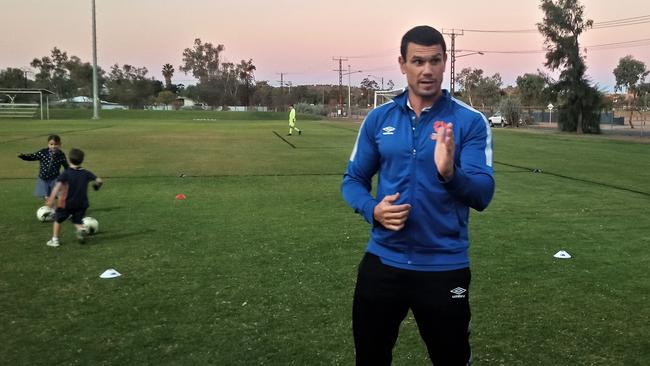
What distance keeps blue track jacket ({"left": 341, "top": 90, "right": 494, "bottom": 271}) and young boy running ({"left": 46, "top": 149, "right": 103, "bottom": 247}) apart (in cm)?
618

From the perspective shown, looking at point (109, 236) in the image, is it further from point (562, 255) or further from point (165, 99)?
point (165, 99)

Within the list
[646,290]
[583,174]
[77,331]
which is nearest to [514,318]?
[646,290]

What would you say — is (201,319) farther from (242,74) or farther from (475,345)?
(242,74)

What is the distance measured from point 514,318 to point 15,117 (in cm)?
7166

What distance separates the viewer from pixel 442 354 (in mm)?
2699

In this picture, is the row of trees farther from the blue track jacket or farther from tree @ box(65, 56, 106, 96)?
tree @ box(65, 56, 106, 96)

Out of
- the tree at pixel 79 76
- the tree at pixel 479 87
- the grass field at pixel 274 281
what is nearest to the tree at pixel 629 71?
the tree at pixel 479 87

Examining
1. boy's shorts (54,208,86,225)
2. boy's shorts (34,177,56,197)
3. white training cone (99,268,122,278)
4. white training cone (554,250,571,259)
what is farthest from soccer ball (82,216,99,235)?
white training cone (554,250,571,259)

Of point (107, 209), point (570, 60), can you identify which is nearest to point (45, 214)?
point (107, 209)

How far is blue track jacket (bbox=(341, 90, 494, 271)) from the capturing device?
262 cm

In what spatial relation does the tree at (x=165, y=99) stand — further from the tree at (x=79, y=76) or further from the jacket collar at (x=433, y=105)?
the jacket collar at (x=433, y=105)

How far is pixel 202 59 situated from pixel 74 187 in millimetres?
132070

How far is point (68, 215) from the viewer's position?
7.77 meters

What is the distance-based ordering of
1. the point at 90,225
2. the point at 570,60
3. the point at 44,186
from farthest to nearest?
the point at 570,60 < the point at 44,186 < the point at 90,225
